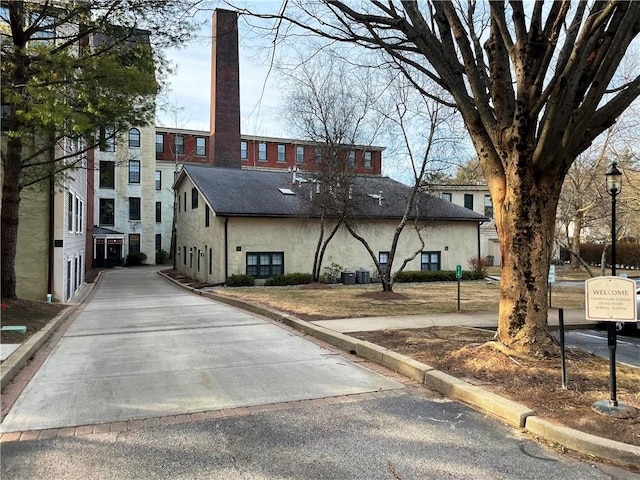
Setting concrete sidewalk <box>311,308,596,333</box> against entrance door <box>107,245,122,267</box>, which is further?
entrance door <box>107,245,122,267</box>

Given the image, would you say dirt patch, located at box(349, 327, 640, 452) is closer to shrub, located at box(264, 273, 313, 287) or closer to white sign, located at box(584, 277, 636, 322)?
white sign, located at box(584, 277, 636, 322)

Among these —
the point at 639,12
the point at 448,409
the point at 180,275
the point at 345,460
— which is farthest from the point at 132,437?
the point at 180,275

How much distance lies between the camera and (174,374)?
267 inches

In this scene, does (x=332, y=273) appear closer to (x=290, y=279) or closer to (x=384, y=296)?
(x=290, y=279)

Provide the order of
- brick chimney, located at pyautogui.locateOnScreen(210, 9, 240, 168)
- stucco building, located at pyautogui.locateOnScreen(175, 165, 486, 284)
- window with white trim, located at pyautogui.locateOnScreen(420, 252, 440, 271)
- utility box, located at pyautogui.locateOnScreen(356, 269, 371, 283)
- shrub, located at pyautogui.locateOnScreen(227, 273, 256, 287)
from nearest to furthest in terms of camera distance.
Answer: shrub, located at pyautogui.locateOnScreen(227, 273, 256, 287) < stucco building, located at pyautogui.locateOnScreen(175, 165, 486, 284) < utility box, located at pyautogui.locateOnScreen(356, 269, 371, 283) < window with white trim, located at pyautogui.locateOnScreen(420, 252, 440, 271) < brick chimney, located at pyautogui.locateOnScreen(210, 9, 240, 168)

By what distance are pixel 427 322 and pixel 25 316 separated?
9.17 m

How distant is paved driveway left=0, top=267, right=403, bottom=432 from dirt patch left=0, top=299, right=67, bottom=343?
0.71 meters

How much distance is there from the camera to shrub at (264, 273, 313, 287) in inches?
962

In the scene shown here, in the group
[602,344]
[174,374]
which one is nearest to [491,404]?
[174,374]

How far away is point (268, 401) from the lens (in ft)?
18.2

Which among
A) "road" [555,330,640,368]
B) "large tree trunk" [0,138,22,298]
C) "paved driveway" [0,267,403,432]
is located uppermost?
"large tree trunk" [0,138,22,298]

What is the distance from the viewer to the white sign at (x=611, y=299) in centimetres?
486

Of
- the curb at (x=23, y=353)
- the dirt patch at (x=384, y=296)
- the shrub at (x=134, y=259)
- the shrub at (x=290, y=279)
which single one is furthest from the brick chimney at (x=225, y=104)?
the curb at (x=23, y=353)

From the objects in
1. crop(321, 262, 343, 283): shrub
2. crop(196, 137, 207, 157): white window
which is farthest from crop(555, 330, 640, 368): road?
crop(196, 137, 207, 157): white window
